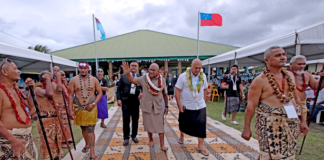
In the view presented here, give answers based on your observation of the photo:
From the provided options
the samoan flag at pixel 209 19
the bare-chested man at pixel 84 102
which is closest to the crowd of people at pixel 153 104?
the bare-chested man at pixel 84 102

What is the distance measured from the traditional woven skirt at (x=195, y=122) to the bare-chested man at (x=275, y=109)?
1054mm

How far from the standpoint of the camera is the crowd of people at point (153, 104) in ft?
5.78

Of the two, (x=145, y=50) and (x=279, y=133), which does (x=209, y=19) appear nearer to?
(x=145, y=50)

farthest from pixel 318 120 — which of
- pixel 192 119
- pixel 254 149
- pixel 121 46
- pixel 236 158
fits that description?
pixel 121 46

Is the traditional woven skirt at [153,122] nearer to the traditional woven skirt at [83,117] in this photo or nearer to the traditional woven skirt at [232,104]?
the traditional woven skirt at [83,117]

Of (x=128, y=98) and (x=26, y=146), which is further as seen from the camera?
(x=128, y=98)

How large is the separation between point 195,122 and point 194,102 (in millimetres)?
386

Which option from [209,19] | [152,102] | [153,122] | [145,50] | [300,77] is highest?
[209,19]

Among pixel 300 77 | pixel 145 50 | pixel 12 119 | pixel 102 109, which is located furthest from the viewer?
pixel 145 50

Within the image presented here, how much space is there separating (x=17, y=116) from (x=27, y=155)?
47 centimetres

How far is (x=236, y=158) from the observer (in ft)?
9.18

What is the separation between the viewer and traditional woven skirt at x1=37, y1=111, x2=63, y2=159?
8.79 ft

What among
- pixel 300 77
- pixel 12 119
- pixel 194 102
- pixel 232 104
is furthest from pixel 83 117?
pixel 232 104

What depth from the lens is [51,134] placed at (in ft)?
9.05
